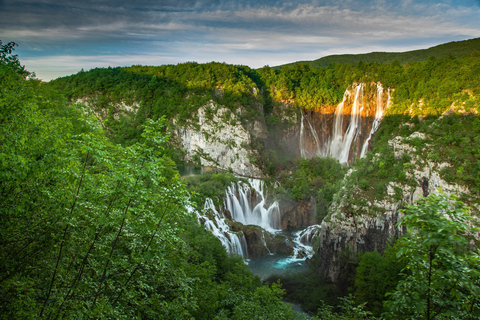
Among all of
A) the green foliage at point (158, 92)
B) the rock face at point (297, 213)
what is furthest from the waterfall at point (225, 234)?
the green foliage at point (158, 92)

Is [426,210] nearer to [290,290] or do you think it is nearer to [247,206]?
[290,290]

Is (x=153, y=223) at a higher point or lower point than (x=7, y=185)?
lower

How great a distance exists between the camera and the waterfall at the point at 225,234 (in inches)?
978

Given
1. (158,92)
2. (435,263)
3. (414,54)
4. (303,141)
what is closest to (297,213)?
(303,141)

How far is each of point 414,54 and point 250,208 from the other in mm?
56215

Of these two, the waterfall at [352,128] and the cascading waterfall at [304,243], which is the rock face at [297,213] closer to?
the cascading waterfall at [304,243]

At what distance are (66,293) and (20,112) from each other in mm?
3252

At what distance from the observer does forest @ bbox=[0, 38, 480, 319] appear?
446 cm

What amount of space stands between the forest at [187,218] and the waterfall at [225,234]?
2.02m

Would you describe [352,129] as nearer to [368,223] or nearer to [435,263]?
[368,223]

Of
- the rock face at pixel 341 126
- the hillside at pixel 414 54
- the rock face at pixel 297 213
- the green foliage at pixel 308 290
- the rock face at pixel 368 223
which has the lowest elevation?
the green foliage at pixel 308 290

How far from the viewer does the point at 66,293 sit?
467 cm

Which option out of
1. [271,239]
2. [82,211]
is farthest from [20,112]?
[271,239]

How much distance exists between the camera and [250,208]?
3650 centimetres
